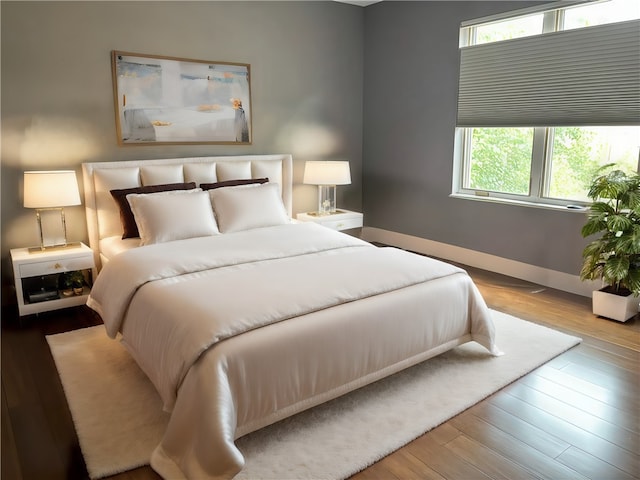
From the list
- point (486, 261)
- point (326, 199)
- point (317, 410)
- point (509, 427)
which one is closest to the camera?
point (509, 427)

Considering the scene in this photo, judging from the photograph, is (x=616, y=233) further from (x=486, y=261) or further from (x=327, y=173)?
(x=327, y=173)

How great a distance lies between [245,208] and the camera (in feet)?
12.9

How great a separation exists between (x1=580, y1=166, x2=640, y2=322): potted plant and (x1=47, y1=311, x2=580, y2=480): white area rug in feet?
1.88

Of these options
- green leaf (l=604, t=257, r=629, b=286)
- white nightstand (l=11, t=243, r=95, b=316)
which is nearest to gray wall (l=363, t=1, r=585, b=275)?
green leaf (l=604, t=257, r=629, b=286)

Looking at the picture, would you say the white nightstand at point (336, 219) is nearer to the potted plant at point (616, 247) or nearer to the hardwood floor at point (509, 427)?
the potted plant at point (616, 247)

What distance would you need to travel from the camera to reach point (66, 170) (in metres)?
3.95

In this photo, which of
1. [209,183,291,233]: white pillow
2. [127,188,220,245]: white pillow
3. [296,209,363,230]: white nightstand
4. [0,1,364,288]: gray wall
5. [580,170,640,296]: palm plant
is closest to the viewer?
[580,170,640,296]: palm plant

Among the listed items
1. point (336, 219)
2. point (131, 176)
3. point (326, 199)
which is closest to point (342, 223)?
point (336, 219)

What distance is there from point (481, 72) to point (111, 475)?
4.22 metres

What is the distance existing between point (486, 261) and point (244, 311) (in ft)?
10.4

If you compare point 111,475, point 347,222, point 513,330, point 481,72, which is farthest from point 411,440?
point 481,72

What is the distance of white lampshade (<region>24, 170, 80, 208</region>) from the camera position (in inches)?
140

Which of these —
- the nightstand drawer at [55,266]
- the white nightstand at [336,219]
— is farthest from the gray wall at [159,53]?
the nightstand drawer at [55,266]

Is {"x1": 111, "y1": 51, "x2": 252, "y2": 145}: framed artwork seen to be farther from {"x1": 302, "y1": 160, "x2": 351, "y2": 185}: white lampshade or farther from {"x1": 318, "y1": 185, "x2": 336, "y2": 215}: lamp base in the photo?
{"x1": 318, "y1": 185, "x2": 336, "y2": 215}: lamp base
